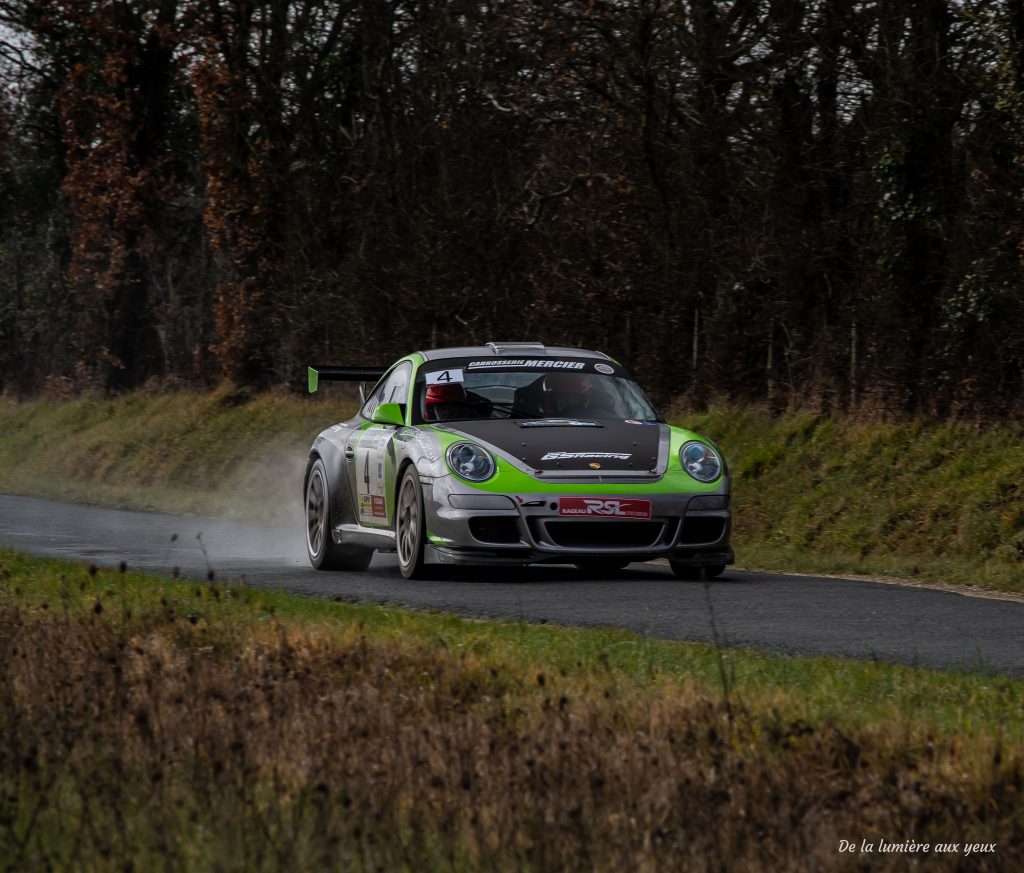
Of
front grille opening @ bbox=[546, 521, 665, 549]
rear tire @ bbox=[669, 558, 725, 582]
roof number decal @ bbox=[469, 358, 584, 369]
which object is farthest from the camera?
roof number decal @ bbox=[469, 358, 584, 369]

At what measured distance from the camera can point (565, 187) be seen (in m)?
23.8

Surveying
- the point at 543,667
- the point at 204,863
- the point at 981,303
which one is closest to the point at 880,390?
the point at 981,303

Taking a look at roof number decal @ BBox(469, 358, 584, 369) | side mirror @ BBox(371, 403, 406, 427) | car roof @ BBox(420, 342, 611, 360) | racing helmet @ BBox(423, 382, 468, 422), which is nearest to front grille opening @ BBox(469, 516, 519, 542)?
racing helmet @ BBox(423, 382, 468, 422)

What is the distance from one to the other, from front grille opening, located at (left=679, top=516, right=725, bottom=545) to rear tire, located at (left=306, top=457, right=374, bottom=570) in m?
2.86

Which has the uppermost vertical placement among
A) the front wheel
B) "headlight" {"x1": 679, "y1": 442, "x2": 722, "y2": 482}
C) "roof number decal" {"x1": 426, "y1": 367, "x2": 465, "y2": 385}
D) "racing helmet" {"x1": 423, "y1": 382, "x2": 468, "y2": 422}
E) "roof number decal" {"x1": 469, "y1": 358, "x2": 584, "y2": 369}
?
"roof number decal" {"x1": 469, "y1": 358, "x2": 584, "y2": 369}

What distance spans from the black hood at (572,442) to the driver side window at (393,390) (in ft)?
2.91

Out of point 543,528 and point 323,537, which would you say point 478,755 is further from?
point 323,537

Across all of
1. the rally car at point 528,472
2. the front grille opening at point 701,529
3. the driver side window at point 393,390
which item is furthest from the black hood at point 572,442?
the driver side window at point 393,390

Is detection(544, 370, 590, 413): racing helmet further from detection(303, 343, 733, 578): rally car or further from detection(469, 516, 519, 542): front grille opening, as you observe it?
detection(469, 516, 519, 542): front grille opening

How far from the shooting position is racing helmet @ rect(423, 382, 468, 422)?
1334 cm

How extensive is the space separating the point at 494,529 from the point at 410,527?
0.75m

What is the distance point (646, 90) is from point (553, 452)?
10511mm

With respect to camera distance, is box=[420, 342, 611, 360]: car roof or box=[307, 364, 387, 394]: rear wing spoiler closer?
box=[420, 342, 611, 360]: car roof

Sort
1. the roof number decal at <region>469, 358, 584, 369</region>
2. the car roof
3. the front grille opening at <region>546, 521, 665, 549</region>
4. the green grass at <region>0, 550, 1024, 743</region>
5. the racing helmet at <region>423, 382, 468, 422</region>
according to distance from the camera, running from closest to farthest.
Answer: the green grass at <region>0, 550, 1024, 743</region>, the front grille opening at <region>546, 521, 665, 549</region>, the racing helmet at <region>423, 382, 468, 422</region>, the roof number decal at <region>469, 358, 584, 369</region>, the car roof
